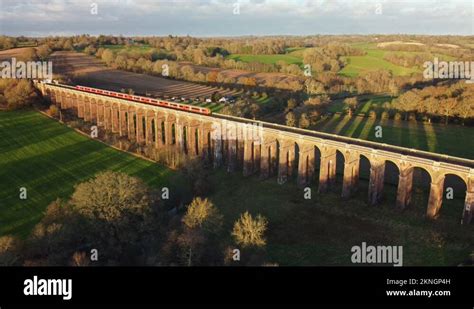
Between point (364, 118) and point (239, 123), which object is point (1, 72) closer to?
point (239, 123)

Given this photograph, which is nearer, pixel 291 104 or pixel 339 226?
pixel 339 226

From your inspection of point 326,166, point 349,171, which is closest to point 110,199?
point 326,166

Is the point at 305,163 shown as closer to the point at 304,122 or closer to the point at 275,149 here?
the point at 275,149

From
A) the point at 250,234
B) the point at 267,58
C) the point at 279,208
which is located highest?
the point at 267,58

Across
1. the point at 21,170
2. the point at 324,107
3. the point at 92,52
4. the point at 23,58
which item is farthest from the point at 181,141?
the point at 92,52

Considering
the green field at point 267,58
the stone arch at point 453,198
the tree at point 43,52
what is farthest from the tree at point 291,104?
the tree at point 43,52

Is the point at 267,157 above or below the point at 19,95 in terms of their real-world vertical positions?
below
